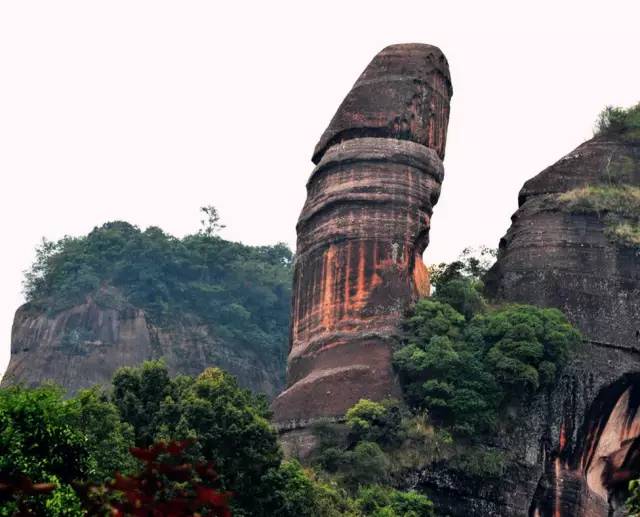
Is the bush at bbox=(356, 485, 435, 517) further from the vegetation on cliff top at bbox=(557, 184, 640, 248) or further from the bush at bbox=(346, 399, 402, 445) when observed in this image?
the vegetation on cliff top at bbox=(557, 184, 640, 248)

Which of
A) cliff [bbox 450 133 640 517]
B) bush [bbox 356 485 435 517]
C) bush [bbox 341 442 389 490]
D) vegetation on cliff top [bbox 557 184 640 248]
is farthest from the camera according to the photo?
vegetation on cliff top [bbox 557 184 640 248]

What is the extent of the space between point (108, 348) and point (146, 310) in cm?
286

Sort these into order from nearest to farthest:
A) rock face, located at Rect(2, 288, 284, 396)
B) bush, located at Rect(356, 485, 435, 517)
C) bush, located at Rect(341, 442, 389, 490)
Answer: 1. bush, located at Rect(356, 485, 435, 517)
2. bush, located at Rect(341, 442, 389, 490)
3. rock face, located at Rect(2, 288, 284, 396)

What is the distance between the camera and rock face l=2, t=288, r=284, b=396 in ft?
196

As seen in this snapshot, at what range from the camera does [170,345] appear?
62.5 meters

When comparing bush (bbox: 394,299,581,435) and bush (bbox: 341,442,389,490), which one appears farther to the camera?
bush (bbox: 394,299,581,435)

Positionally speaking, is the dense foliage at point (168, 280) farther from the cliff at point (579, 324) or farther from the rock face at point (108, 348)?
the cliff at point (579, 324)

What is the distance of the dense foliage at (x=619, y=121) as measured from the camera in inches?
1709

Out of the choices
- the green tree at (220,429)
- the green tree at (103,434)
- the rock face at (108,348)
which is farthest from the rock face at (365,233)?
the rock face at (108,348)

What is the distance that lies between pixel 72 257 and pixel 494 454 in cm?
3064

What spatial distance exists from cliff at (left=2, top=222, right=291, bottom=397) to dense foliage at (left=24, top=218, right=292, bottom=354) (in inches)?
1.6

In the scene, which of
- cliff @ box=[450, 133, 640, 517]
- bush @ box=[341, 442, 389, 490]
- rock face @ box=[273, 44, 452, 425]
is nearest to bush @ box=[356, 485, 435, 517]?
bush @ box=[341, 442, 389, 490]

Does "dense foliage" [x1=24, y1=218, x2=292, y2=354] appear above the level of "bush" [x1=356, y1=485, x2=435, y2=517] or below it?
above

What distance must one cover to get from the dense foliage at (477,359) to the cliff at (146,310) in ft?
78.6
